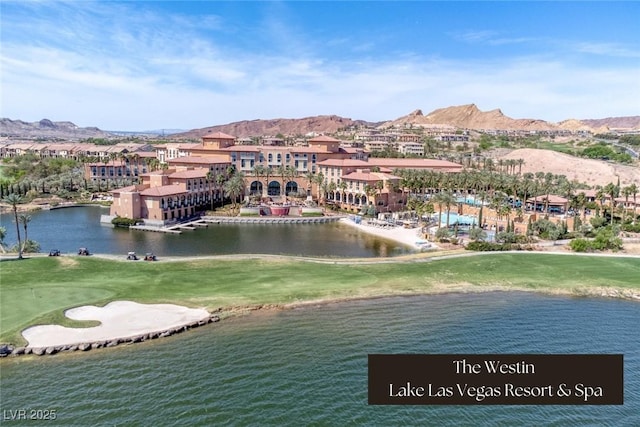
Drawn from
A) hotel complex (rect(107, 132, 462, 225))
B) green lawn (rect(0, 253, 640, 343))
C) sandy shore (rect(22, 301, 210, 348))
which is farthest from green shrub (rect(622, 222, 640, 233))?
sandy shore (rect(22, 301, 210, 348))

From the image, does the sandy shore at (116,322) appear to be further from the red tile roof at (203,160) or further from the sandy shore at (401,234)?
the red tile roof at (203,160)

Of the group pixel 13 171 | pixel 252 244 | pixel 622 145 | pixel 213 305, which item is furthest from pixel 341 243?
pixel 622 145

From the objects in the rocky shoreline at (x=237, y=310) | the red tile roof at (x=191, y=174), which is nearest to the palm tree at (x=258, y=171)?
the red tile roof at (x=191, y=174)

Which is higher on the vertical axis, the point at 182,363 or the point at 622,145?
the point at 622,145

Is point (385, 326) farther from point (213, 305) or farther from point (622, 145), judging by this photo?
point (622, 145)

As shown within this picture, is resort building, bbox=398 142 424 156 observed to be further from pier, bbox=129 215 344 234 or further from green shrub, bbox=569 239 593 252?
green shrub, bbox=569 239 593 252

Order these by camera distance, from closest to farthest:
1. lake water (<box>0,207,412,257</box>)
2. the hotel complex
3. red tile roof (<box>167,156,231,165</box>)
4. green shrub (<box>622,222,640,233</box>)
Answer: lake water (<box>0,207,412,257</box>) < green shrub (<box>622,222,640,233</box>) < the hotel complex < red tile roof (<box>167,156,231,165</box>)
